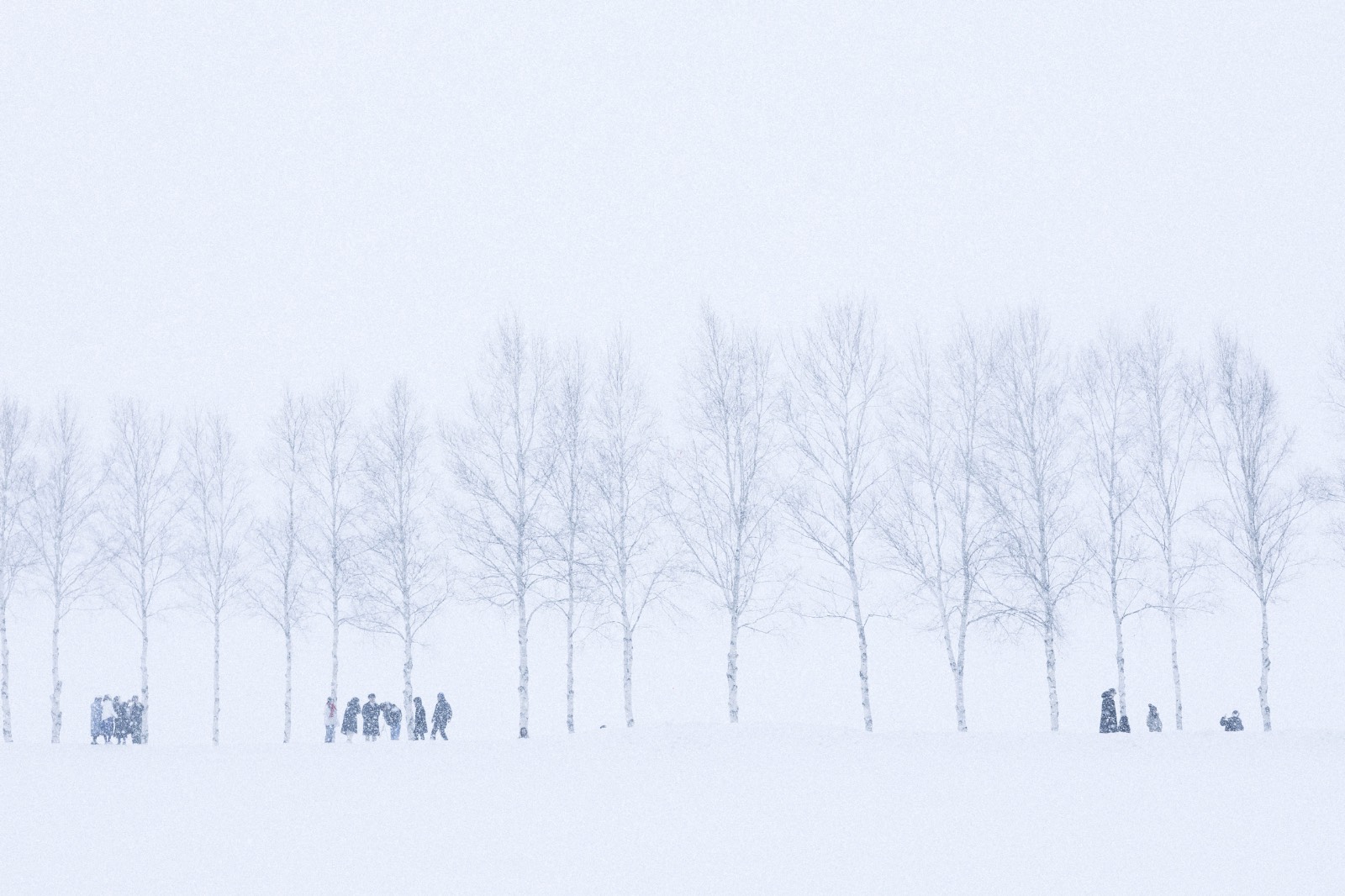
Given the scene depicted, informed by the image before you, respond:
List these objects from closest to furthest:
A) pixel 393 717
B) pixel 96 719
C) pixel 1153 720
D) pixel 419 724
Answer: pixel 1153 720 → pixel 419 724 → pixel 96 719 → pixel 393 717

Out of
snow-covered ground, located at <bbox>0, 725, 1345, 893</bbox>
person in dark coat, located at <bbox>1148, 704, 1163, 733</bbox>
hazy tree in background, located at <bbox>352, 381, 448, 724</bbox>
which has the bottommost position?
person in dark coat, located at <bbox>1148, 704, 1163, 733</bbox>

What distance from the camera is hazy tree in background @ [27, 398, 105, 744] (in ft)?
112

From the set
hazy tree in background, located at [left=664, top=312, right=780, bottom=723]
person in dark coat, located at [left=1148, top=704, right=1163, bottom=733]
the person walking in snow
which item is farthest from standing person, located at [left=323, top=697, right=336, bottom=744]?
person in dark coat, located at [left=1148, top=704, right=1163, bottom=733]

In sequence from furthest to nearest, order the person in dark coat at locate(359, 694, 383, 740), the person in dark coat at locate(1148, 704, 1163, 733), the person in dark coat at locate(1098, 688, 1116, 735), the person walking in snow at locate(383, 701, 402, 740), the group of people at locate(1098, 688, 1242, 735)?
1. the person walking in snow at locate(383, 701, 402, 740)
2. the person in dark coat at locate(359, 694, 383, 740)
3. the person in dark coat at locate(1148, 704, 1163, 733)
4. the person in dark coat at locate(1098, 688, 1116, 735)
5. the group of people at locate(1098, 688, 1242, 735)

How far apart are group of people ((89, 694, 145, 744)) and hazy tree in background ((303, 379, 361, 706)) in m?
6.48

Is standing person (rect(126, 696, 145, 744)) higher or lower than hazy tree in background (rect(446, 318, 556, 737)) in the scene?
lower

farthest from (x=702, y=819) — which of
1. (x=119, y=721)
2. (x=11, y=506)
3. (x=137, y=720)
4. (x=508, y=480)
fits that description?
(x=11, y=506)

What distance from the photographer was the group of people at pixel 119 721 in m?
33.8

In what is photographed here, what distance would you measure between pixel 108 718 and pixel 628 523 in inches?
739

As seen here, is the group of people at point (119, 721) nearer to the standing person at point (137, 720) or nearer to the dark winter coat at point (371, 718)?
the standing person at point (137, 720)

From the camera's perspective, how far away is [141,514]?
35.5 m

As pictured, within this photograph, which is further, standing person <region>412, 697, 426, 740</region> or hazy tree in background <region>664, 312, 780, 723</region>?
standing person <region>412, 697, 426, 740</region>

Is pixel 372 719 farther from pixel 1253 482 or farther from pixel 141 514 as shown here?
pixel 1253 482

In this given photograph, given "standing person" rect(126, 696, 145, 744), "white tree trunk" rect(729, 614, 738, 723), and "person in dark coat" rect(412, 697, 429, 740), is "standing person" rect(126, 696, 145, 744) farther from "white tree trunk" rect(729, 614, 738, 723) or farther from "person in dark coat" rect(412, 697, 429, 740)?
"white tree trunk" rect(729, 614, 738, 723)
